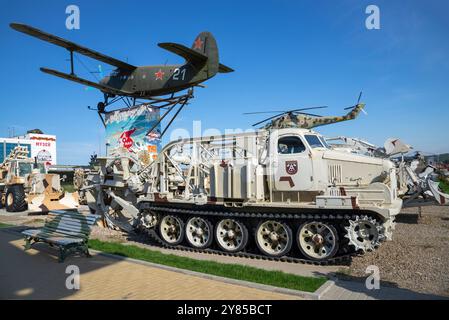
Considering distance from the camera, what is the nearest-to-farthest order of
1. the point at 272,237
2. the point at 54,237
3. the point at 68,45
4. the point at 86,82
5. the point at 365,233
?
1. the point at 365,233
2. the point at 54,237
3. the point at 272,237
4. the point at 68,45
5. the point at 86,82

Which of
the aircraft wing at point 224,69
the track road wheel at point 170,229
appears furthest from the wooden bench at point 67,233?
the aircraft wing at point 224,69

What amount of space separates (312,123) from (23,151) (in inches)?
719

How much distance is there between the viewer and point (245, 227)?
31.4ft

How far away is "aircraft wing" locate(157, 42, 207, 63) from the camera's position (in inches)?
495

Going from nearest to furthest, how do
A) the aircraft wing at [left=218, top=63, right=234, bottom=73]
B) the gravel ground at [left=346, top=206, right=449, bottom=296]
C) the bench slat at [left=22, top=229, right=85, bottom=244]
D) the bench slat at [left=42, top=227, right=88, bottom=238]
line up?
the gravel ground at [left=346, top=206, right=449, bottom=296] → the bench slat at [left=22, top=229, right=85, bottom=244] → the bench slat at [left=42, top=227, right=88, bottom=238] → the aircraft wing at [left=218, top=63, right=234, bottom=73]

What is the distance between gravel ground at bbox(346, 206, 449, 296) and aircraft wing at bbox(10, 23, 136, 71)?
1230 cm

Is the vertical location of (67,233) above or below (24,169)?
below

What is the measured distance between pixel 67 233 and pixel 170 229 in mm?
3043

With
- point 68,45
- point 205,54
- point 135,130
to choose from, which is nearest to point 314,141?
point 205,54

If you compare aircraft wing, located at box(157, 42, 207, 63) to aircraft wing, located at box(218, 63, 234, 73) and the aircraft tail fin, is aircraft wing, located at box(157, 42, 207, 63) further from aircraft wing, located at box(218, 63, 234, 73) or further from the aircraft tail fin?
aircraft wing, located at box(218, 63, 234, 73)

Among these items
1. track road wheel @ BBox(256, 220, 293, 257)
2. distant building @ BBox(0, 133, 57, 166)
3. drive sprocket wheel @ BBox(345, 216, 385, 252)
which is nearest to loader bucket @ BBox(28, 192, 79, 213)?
track road wheel @ BBox(256, 220, 293, 257)

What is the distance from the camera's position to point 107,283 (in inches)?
258

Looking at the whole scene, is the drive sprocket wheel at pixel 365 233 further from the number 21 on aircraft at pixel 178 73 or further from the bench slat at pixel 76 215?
the number 21 on aircraft at pixel 178 73

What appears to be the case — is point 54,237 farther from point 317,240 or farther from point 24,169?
point 24,169
